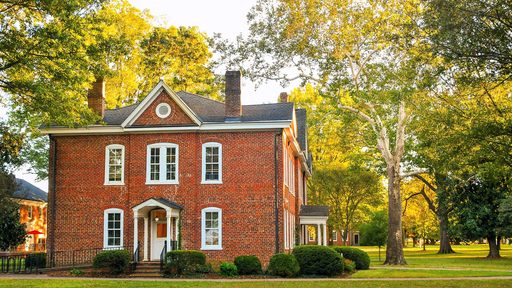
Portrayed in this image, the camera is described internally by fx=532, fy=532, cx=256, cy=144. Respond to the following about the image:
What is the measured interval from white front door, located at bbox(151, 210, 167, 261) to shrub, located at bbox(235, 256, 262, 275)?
461cm

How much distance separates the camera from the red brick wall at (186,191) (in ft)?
79.4

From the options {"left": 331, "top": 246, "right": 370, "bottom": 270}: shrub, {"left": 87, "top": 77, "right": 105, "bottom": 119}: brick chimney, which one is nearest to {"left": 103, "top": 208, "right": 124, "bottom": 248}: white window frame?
{"left": 87, "top": 77, "right": 105, "bottom": 119}: brick chimney

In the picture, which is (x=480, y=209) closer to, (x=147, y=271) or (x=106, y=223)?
(x=147, y=271)

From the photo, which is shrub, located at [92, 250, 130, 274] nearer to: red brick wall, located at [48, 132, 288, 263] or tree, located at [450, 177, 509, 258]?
red brick wall, located at [48, 132, 288, 263]

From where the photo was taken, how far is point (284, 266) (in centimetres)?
2136

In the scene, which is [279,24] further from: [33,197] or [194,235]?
[33,197]

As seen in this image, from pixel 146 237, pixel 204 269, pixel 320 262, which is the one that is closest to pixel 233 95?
pixel 146 237

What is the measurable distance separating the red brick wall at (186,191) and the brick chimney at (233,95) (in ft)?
3.56

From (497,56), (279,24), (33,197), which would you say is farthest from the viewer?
(33,197)

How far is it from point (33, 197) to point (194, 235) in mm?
34886

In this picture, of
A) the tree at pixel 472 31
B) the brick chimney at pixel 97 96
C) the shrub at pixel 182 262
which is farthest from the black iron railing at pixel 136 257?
the tree at pixel 472 31

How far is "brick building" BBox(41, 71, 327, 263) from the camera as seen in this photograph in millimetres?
24234

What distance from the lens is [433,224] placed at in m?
66.8

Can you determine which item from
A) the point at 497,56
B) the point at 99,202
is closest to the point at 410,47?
the point at 497,56
